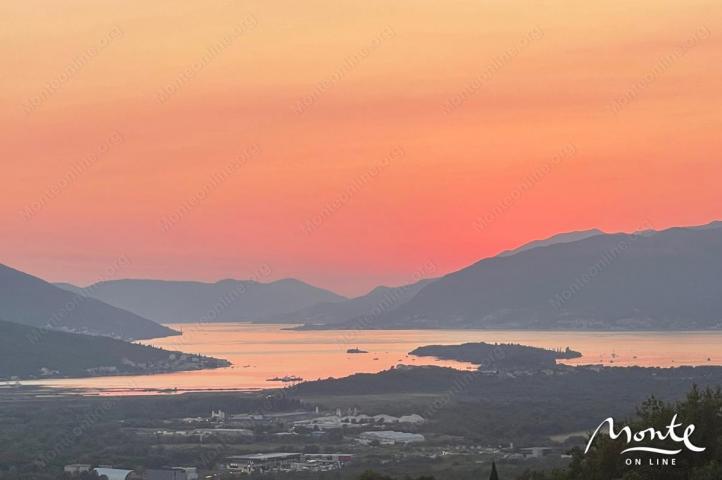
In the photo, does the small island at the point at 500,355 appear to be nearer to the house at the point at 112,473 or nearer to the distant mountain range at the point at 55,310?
the distant mountain range at the point at 55,310

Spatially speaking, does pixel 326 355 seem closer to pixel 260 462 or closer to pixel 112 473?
pixel 260 462

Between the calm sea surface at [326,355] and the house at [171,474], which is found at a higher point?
the calm sea surface at [326,355]

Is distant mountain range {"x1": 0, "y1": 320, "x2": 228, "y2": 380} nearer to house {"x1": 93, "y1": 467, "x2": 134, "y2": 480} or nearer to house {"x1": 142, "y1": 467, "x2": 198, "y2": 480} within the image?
house {"x1": 93, "y1": 467, "x2": 134, "y2": 480}

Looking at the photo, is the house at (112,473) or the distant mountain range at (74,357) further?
the distant mountain range at (74,357)

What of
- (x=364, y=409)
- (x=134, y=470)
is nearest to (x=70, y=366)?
(x=364, y=409)

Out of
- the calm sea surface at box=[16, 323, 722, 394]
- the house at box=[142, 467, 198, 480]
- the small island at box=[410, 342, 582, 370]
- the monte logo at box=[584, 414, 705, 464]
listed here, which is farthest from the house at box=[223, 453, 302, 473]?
the small island at box=[410, 342, 582, 370]

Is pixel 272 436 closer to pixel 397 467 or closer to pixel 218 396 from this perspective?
pixel 397 467

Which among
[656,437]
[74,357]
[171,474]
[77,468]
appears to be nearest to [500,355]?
[74,357]

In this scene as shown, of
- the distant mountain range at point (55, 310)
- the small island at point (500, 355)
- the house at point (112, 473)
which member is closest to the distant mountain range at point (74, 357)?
the small island at point (500, 355)
